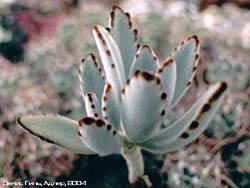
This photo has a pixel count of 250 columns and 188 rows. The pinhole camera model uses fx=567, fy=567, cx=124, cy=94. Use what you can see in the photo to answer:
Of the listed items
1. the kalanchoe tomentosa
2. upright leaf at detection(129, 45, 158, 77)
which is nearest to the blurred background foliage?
the kalanchoe tomentosa

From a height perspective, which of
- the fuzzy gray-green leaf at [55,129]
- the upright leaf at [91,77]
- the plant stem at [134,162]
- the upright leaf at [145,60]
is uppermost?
the upright leaf at [145,60]

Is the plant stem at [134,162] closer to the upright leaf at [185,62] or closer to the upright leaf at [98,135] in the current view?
the upright leaf at [98,135]

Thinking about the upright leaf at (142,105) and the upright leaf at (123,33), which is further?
the upright leaf at (123,33)

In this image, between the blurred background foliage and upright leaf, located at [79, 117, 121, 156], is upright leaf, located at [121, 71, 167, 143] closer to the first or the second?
upright leaf, located at [79, 117, 121, 156]

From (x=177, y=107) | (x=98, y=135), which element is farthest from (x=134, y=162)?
(x=177, y=107)

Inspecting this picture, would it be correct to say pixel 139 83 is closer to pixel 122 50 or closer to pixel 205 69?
pixel 122 50

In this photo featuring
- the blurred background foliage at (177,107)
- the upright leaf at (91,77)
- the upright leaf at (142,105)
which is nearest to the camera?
the upright leaf at (142,105)

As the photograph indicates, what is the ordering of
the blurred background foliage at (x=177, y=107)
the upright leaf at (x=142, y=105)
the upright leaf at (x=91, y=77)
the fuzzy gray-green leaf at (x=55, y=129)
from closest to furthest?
1. the upright leaf at (x=142, y=105)
2. the fuzzy gray-green leaf at (x=55, y=129)
3. the upright leaf at (x=91, y=77)
4. the blurred background foliage at (x=177, y=107)

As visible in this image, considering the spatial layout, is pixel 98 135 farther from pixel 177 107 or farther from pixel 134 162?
pixel 177 107

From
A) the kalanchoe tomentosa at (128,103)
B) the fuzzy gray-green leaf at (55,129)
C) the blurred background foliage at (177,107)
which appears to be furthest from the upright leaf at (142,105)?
the blurred background foliage at (177,107)
